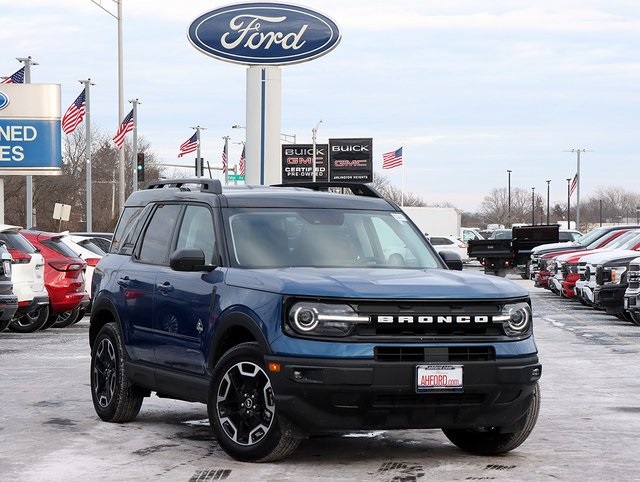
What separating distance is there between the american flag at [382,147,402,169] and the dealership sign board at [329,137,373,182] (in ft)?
3.53

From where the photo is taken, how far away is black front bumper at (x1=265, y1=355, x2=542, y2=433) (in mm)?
7777

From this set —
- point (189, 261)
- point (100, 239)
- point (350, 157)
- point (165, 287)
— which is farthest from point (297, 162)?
point (189, 261)

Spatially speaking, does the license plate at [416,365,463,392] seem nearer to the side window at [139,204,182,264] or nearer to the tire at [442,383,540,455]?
the tire at [442,383,540,455]

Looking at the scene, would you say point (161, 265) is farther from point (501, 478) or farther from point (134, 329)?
point (501, 478)

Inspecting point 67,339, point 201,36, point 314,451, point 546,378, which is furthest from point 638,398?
point 201,36

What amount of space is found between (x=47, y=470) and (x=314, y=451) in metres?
1.84

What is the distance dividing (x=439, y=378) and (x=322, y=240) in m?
1.75

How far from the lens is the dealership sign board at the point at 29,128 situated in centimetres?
4338

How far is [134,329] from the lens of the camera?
10.1m

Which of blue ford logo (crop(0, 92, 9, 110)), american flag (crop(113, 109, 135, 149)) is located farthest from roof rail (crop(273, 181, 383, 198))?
american flag (crop(113, 109, 135, 149))

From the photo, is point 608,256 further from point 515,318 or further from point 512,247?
point 512,247

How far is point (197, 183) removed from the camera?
408 inches

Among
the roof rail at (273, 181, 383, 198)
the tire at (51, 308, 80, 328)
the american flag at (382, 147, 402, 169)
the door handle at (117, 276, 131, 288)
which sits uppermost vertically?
the american flag at (382, 147, 402, 169)

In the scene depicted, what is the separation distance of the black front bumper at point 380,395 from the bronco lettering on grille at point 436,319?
0.26 m
